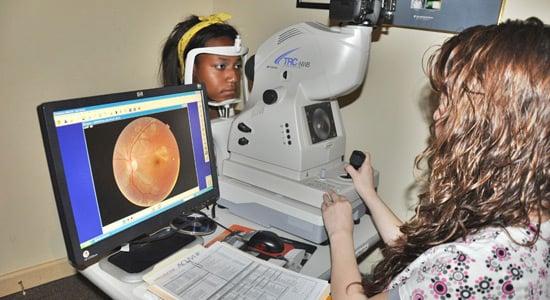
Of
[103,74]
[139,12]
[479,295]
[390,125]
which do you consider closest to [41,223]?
[103,74]

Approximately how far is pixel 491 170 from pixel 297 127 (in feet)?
2.09

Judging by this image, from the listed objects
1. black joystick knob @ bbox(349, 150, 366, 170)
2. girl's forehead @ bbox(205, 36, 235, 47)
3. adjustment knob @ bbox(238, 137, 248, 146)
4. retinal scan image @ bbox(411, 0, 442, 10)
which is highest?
retinal scan image @ bbox(411, 0, 442, 10)

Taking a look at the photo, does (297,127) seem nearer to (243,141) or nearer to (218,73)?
(243,141)

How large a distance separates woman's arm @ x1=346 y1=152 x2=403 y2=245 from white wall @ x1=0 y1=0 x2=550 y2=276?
378mm

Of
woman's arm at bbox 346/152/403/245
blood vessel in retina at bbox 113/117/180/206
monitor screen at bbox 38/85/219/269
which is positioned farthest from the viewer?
woman's arm at bbox 346/152/403/245

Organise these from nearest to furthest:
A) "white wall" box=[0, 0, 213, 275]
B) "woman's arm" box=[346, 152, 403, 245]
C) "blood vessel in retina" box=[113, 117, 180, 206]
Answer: "blood vessel in retina" box=[113, 117, 180, 206], "woman's arm" box=[346, 152, 403, 245], "white wall" box=[0, 0, 213, 275]

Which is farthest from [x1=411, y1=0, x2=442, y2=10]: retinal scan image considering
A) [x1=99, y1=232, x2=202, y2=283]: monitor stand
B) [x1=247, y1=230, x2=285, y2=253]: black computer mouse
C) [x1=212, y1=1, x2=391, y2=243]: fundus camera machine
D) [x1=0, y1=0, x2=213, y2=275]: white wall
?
[x1=0, y1=0, x2=213, y2=275]: white wall

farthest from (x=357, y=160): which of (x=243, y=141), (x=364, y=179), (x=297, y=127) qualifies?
(x=243, y=141)

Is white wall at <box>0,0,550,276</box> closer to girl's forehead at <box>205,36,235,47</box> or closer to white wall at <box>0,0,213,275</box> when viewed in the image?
white wall at <box>0,0,213,275</box>

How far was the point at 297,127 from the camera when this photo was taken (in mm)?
1302

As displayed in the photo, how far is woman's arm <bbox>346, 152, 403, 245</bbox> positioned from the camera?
1223 mm

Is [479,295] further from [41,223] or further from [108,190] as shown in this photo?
[41,223]

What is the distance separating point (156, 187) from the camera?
104 cm

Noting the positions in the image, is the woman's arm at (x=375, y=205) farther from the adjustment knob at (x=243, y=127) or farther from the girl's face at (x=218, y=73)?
the girl's face at (x=218, y=73)
